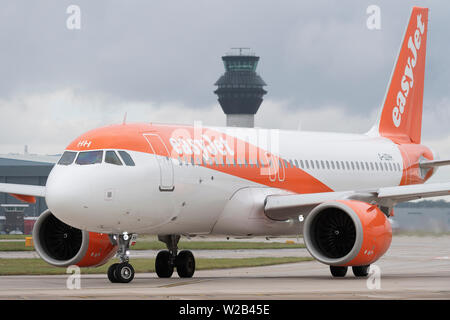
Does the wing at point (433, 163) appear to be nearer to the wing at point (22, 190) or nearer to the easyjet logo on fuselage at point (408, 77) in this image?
the easyjet logo on fuselage at point (408, 77)

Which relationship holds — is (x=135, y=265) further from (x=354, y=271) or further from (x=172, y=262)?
(x=354, y=271)

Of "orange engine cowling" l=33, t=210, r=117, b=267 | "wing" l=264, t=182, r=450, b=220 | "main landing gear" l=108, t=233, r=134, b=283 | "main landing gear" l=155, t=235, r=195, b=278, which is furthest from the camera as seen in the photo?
"main landing gear" l=155, t=235, r=195, b=278

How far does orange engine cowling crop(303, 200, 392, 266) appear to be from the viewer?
23.5 m

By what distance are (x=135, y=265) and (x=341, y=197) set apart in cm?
954

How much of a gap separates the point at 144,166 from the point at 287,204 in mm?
4667

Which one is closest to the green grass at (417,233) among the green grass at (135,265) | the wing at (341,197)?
the green grass at (135,265)

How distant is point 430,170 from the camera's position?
114 feet

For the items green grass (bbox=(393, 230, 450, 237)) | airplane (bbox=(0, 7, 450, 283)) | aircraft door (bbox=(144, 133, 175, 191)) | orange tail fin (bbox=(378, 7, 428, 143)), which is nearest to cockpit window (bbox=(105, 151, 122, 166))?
airplane (bbox=(0, 7, 450, 283))

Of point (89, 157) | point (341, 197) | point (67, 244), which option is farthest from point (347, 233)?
point (67, 244)

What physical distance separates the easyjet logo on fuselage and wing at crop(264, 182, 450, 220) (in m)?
8.72

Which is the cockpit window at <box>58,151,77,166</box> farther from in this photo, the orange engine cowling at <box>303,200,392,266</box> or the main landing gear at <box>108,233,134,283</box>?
the orange engine cowling at <box>303,200,392,266</box>

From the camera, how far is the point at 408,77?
116 feet

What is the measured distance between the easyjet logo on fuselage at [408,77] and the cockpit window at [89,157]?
49.3ft

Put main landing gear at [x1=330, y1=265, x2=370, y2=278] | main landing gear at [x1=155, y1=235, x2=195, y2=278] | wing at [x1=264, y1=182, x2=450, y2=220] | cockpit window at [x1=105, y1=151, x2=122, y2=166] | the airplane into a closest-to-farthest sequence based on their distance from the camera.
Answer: the airplane
cockpit window at [x1=105, y1=151, x2=122, y2=166]
wing at [x1=264, y1=182, x2=450, y2=220]
main landing gear at [x1=330, y1=265, x2=370, y2=278]
main landing gear at [x1=155, y1=235, x2=195, y2=278]
